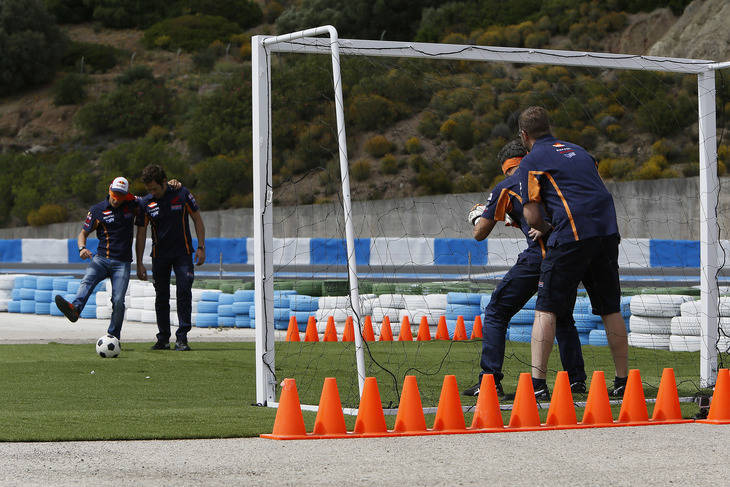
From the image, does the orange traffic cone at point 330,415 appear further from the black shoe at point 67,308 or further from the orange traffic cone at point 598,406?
the black shoe at point 67,308

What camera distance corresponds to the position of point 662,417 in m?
7.03

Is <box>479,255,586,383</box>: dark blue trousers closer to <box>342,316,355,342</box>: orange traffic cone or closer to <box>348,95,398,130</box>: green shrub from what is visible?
<box>342,316,355,342</box>: orange traffic cone

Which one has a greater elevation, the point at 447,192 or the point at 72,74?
the point at 72,74

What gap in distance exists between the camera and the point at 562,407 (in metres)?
6.72

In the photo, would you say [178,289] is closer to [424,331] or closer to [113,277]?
[113,277]

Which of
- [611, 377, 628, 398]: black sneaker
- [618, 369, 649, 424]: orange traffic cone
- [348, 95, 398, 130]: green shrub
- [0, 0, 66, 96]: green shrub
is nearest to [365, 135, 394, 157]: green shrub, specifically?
[348, 95, 398, 130]: green shrub

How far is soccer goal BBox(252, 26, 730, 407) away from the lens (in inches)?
305

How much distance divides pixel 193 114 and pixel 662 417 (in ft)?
158

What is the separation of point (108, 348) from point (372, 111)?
31418 mm

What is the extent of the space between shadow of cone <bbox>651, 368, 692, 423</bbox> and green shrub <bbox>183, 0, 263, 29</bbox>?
236 feet

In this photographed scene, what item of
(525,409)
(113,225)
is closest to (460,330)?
(113,225)

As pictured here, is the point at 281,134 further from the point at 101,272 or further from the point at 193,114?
the point at 101,272

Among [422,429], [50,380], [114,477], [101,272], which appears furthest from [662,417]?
[101,272]

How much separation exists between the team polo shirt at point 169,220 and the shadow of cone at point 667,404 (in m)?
5.89
